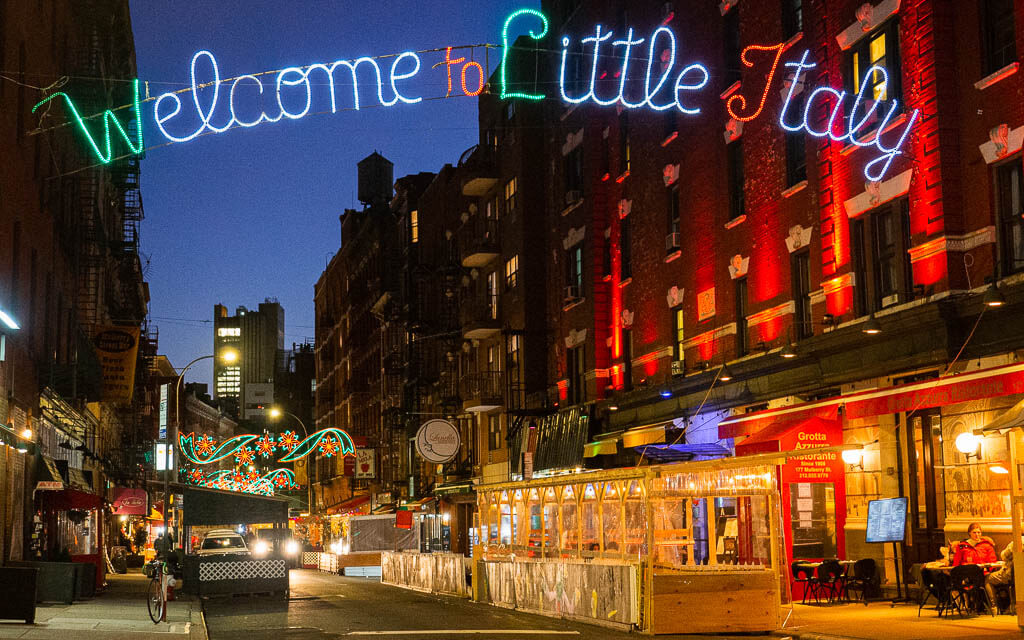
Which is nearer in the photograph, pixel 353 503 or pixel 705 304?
pixel 705 304

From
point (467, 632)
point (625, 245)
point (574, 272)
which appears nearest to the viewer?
point (467, 632)

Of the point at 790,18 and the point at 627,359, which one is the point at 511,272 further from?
the point at 790,18

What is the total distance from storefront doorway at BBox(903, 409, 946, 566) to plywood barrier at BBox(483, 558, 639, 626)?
5.94 metres

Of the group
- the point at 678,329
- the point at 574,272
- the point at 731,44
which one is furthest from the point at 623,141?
the point at 731,44

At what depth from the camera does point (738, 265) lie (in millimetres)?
27750

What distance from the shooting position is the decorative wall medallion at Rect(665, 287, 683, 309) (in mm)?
31188

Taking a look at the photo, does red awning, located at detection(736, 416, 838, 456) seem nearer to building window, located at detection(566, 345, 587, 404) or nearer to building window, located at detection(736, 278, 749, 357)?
building window, located at detection(736, 278, 749, 357)

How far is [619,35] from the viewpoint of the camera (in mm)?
35719

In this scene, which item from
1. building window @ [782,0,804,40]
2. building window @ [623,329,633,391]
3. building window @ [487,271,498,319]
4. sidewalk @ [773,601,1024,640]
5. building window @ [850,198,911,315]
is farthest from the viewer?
building window @ [487,271,498,319]

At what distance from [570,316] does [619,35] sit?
31.5ft

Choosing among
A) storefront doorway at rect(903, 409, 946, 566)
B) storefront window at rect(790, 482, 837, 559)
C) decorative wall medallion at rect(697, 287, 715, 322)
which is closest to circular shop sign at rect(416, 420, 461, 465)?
decorative wall medallion at rect(697, 287, 715, 322)

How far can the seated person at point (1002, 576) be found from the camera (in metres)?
18.5

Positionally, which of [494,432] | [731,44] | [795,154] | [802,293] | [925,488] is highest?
[731,44]

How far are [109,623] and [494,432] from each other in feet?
88.8
